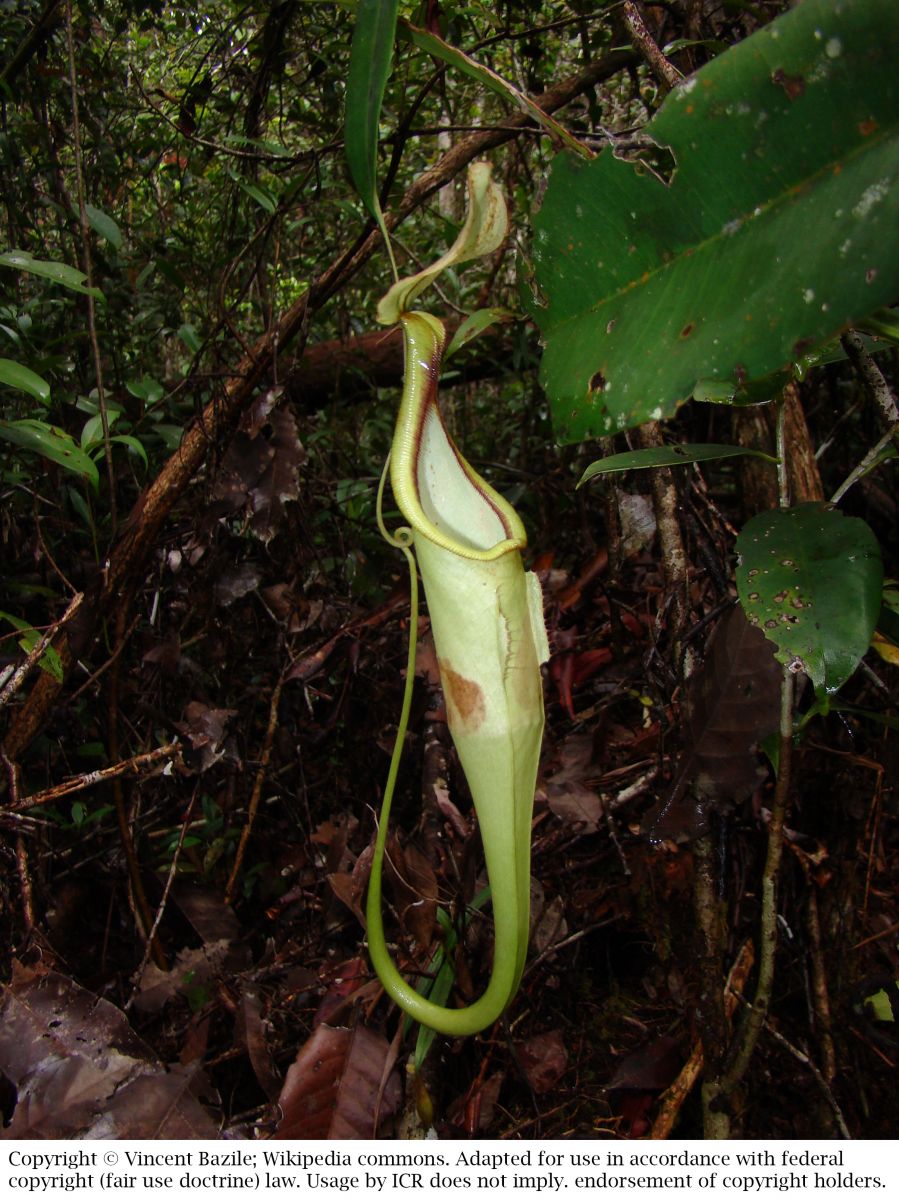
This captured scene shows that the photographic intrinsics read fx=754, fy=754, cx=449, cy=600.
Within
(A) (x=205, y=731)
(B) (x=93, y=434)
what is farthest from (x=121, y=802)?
(B) (x=93, y=434)

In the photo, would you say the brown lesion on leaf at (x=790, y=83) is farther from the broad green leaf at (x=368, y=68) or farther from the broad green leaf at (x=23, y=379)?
the broad green leaf at (x=23, y=379)

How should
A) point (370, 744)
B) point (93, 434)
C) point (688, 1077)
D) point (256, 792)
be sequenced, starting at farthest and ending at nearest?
point (370, 744), point (256, 792), point (93, 434), point (688, 1077)

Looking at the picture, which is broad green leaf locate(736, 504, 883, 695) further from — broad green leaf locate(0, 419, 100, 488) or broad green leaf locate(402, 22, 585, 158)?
broad green leaf locate(0, 419, 100, 488)

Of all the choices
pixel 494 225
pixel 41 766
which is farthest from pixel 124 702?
pixel 494 225

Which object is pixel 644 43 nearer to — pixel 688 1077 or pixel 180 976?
pixel 688 1077

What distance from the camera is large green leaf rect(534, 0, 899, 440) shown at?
0.41m

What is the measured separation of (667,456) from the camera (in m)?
0.72

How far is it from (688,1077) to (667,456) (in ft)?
2.46

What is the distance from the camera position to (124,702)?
4.58 ft

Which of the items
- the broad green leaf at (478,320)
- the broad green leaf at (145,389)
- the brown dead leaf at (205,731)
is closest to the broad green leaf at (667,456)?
the broad green leaf at (478,320)

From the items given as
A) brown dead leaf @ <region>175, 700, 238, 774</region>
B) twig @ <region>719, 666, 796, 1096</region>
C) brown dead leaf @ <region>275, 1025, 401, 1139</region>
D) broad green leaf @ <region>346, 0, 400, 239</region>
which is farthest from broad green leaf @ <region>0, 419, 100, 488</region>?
twig @ <region>719, 666, 796, 1096</region>

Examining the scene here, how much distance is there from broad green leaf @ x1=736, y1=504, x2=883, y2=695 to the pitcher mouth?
22cm

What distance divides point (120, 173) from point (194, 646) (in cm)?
116

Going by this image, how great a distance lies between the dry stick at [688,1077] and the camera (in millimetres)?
901
